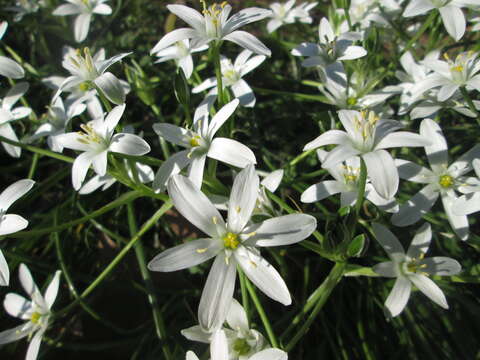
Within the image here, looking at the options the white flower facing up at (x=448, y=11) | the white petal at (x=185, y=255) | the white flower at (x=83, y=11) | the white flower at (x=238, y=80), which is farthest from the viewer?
the white flower at (x=83, y=11)

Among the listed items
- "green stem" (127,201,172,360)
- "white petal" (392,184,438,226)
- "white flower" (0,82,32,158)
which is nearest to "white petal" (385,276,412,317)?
"white petal" (392,184,438,226)

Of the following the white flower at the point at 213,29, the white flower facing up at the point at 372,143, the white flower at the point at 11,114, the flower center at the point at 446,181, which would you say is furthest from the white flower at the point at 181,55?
the flower center at the point at 446,181

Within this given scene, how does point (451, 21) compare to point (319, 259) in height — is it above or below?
above

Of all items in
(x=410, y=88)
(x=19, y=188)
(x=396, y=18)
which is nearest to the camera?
(x=19, y=188)

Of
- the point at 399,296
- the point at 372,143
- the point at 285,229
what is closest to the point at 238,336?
the point at 285,229

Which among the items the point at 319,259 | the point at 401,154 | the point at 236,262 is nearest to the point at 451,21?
the point at 401,154

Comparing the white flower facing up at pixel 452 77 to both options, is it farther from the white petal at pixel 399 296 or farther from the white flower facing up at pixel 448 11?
the white petal at pixel 399 296

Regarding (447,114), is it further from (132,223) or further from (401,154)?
(132,223)
